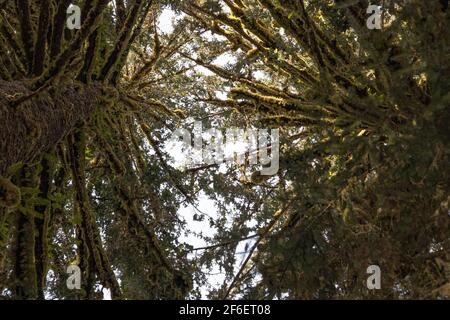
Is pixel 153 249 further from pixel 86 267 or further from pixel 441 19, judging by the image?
pixel 441 19

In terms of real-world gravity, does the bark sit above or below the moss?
above

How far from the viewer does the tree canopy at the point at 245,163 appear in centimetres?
370

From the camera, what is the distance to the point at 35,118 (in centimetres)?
425

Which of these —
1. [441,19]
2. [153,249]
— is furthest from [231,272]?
[441,19]

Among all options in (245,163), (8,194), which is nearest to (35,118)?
(8,194)

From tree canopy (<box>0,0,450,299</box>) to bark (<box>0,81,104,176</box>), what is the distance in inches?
0.6

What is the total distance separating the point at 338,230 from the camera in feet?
13.2

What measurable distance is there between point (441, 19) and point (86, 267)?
4108mm

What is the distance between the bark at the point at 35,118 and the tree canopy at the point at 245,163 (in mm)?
16

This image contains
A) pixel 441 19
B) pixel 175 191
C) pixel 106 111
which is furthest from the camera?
pixel 175 191

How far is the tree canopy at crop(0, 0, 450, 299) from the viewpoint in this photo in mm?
3697

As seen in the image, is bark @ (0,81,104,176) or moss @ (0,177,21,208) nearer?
moss @ (0,177,21,208)
